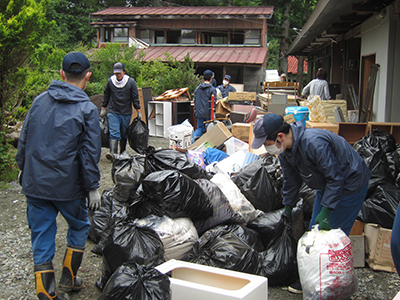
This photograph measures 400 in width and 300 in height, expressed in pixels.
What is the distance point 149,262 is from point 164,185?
0.65m

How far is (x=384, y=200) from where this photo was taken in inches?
129

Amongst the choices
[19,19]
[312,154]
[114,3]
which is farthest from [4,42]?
[114,3]

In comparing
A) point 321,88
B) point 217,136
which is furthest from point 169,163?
point 321,88

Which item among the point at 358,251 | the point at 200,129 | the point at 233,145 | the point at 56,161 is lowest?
the point at 358,251

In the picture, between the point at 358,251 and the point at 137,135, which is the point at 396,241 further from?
the point at 137,135

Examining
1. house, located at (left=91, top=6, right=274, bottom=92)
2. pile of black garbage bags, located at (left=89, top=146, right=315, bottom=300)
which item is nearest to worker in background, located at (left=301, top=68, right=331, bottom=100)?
pile of black garbage bags, located at (left=89, top=146, right=315, bottom=300)

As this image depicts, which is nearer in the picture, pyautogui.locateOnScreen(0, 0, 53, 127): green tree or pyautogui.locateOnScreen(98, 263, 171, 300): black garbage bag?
pyautogui.locateOnScreen(98, 263, 171, 300): black garbage bag

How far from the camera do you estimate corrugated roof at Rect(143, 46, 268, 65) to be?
18.5 m

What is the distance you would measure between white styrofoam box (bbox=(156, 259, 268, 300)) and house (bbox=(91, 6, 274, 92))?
689 inches

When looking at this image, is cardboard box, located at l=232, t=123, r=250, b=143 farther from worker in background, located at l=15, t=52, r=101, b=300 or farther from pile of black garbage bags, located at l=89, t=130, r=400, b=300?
worker in background, located at l=15, t=52, r=101, b=300

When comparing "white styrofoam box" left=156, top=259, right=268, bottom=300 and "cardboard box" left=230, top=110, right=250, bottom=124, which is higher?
"cardboard box" left=230, top=110, right=250, bottom=124

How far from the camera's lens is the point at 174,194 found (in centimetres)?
304

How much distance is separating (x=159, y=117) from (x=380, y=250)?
713cm

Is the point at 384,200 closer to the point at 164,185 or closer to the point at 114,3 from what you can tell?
the point at 164,185
